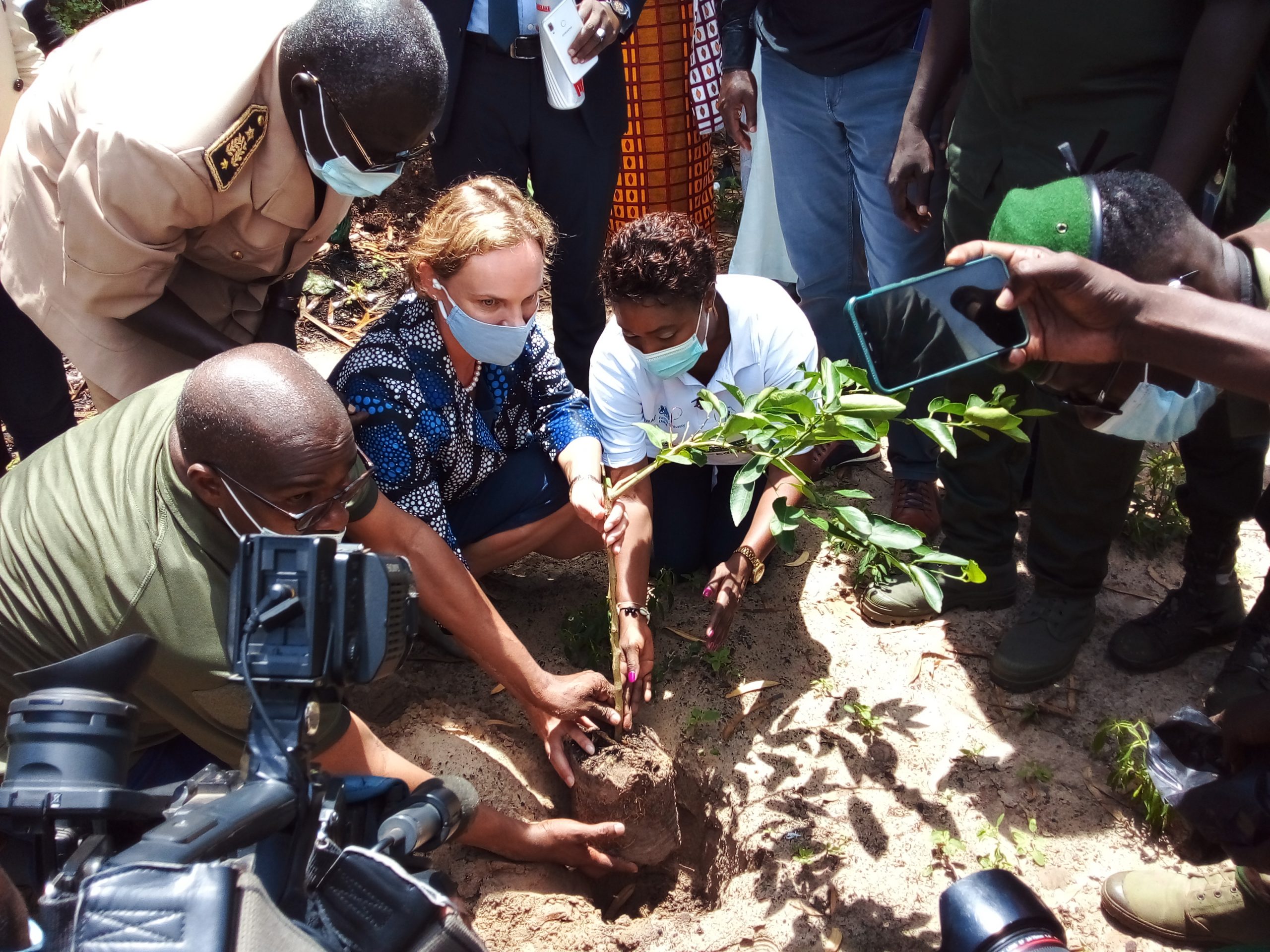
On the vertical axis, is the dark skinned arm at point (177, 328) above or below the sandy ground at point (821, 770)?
above

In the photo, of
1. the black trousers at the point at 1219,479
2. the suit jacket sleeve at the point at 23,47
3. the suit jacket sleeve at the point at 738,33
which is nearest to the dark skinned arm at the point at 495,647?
the black trousers at the point at 1219,479

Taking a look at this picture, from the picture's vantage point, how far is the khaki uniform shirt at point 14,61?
313 cm

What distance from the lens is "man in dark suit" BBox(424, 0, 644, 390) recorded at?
3.28 m

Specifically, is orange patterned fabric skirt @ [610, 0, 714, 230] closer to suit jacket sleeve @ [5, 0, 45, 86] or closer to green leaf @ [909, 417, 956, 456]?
suit jacket sleeve @ [5, 0, 45, 86]

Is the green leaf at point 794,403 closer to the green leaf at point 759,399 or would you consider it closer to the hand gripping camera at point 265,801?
the green leaf at point 759,399

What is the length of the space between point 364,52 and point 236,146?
0.37 meters

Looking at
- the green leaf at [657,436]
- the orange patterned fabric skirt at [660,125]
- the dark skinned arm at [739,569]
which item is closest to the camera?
the green leaf at [657,436]

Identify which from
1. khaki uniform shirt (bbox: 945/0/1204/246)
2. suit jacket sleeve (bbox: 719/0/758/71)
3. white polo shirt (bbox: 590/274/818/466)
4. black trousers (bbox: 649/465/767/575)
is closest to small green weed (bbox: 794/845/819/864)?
black trousers (bbox: 649/465/767/575)

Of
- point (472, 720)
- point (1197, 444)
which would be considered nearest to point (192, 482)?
point (472, 720)

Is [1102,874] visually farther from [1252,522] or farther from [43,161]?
[43,161]

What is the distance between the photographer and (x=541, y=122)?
3438mm

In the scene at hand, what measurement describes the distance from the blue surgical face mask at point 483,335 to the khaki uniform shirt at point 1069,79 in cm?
128

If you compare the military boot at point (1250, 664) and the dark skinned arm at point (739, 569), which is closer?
the military boot at point (1250, 664)

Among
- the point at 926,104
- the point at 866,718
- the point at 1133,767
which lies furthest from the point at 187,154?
the point at 1133,767
